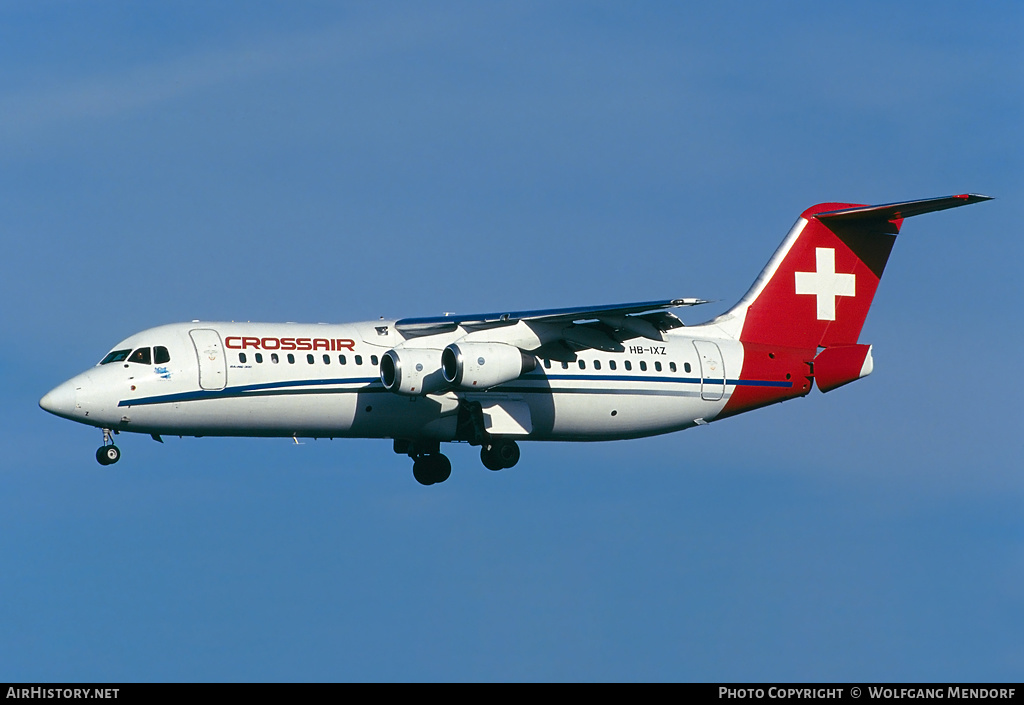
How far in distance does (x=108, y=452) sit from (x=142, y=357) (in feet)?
5.84

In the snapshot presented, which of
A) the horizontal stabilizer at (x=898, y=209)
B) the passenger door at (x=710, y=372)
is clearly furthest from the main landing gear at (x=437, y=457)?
the horizontal stabilizer at (x=898, y=209)

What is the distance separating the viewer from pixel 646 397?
34.1 meters

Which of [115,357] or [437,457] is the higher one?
[115,357]

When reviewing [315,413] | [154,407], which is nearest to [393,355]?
[315,413]

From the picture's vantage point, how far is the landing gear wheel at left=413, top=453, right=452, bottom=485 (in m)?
33.6

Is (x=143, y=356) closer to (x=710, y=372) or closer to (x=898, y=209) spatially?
(x=710, y=372)

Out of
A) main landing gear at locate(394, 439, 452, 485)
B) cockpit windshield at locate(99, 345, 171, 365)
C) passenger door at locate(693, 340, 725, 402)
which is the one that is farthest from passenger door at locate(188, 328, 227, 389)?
passenger door at locate(693, 340, 725, 402)

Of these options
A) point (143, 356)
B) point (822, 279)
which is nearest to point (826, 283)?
point (822, 279)

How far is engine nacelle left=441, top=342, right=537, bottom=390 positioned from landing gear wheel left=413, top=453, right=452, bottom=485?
308 centimetres

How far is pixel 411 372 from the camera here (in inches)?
1208

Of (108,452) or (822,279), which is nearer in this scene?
(108,452)

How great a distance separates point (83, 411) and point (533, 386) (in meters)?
8.56
